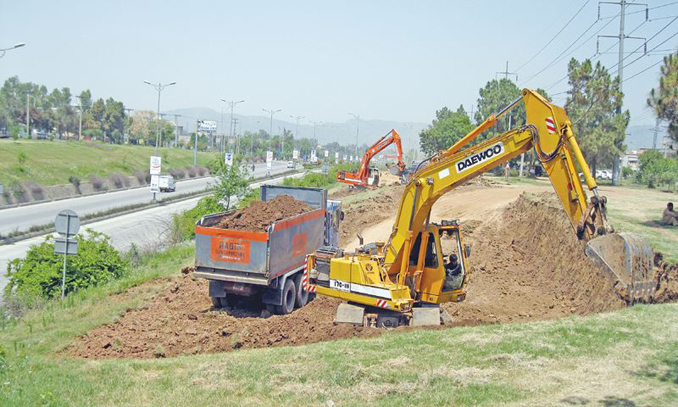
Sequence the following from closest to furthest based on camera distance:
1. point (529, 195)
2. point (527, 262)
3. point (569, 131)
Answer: point (569, 131), point (527, 262), point (529, 195)

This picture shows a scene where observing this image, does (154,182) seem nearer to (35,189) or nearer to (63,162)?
(35,189)

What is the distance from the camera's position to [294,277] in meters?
17.5

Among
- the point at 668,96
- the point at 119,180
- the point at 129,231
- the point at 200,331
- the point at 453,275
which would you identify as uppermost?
the point at 668,96

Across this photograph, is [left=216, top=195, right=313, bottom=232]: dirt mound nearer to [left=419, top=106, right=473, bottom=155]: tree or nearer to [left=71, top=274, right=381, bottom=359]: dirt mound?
[left=71, top=274, right=381, bottom=359]: dirt mound

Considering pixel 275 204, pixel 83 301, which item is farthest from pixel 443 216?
pixel 83 301

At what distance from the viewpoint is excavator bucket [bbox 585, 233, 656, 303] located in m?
12.8

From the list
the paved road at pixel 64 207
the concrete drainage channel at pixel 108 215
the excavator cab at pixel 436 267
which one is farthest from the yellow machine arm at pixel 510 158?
the paved road at pixel 64 207

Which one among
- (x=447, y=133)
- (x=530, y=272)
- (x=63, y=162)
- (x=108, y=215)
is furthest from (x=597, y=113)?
(x=63, y=162)

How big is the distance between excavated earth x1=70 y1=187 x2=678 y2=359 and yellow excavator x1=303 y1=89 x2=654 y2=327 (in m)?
0.71

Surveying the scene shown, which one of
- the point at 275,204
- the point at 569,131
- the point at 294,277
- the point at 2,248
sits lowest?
the point at 2,248

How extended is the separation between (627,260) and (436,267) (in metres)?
3.73

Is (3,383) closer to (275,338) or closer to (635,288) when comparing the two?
(275,338)

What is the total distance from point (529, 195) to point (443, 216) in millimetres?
5314

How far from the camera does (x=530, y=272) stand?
21.8m
